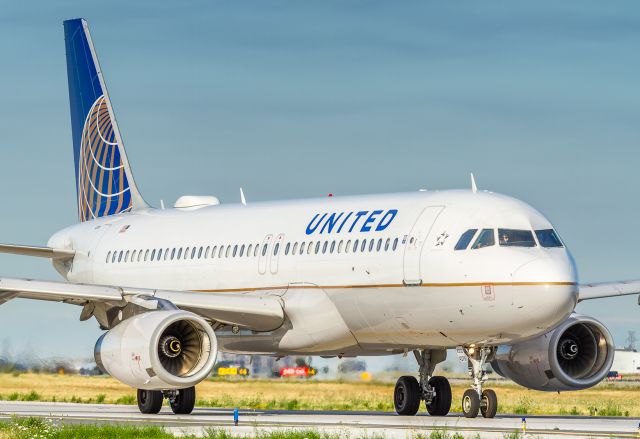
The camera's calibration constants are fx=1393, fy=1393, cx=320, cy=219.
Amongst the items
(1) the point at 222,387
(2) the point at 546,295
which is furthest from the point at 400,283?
(1) the point at 222,387

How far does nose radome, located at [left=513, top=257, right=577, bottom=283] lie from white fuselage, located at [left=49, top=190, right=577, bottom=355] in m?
0.02

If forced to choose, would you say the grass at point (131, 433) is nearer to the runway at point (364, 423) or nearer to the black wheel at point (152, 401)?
the runway at point (364, 423)

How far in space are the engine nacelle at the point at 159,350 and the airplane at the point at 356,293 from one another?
0.11 ft

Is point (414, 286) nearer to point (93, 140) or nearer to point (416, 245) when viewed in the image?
point (416, 245)

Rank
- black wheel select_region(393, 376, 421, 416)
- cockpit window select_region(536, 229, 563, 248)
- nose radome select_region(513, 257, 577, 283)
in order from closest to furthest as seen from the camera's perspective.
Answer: nose radome select_region(513, 257, 577, 283), cockpit window select_region(536, 229, 563, 248), black wheel select_region(393, 376, 421, 416)

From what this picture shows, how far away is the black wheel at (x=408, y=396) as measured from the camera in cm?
3077

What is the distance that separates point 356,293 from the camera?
2902 centimetres

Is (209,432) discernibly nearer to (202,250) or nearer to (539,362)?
(539,362)

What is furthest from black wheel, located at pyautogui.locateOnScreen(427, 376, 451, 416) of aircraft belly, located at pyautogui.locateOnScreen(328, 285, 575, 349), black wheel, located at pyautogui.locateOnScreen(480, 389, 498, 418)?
black wheel, located at pyautogui.locateOnScreen(480, 389, 498, 418)

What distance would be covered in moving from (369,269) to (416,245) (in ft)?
4.66

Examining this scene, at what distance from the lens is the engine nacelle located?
27.6 meters

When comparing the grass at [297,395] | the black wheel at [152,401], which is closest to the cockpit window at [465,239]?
the black wheel at [152,401]

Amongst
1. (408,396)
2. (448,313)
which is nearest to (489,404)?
(448,313)

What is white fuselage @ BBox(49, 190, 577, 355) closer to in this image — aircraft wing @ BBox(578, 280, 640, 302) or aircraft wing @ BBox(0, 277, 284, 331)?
aircraft wing @ BBox(0, 277, 284, 331)
